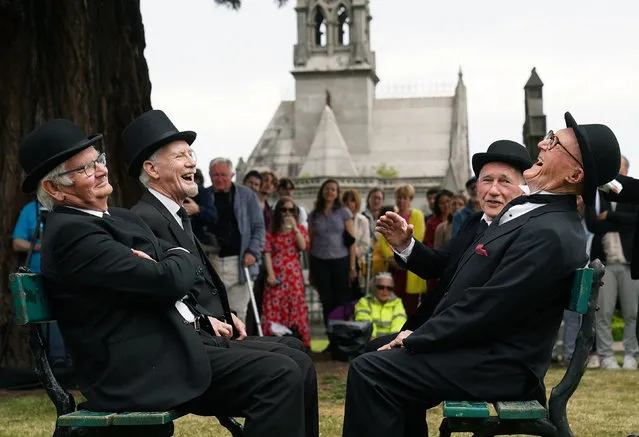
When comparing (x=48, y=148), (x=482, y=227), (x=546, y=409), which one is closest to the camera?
(x=546, y=409)

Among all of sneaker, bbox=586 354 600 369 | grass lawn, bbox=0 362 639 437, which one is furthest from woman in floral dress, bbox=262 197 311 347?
sneaker, bbox=586 354 600 369

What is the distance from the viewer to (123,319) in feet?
15.0

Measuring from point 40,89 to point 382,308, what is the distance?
13.4 feet

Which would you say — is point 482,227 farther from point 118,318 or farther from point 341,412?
point 341,412

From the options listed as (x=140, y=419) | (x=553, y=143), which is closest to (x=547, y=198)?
(x=553, y=143)

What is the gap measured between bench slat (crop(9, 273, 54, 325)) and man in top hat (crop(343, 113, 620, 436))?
1335 mm

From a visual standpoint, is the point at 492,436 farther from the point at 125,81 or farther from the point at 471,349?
the point at 125,81

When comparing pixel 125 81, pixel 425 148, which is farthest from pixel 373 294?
pixel 425 148

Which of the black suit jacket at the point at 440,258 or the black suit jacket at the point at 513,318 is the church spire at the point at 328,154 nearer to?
the black suit jacket at the point at 440,258

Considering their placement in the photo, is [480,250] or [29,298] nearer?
[29,298]

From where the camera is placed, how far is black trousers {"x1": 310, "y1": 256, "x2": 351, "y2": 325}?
12852mm

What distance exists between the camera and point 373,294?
11516mm

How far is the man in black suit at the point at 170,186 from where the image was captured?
551 centimetres

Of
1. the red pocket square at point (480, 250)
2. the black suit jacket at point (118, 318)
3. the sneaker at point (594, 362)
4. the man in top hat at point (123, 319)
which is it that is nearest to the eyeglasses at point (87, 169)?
the man in top hat at point (123, 319)
